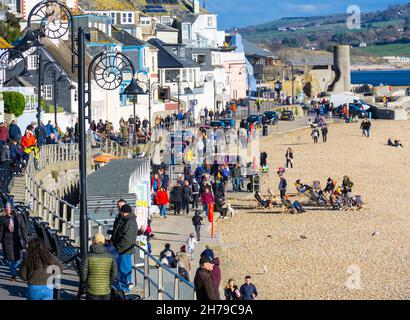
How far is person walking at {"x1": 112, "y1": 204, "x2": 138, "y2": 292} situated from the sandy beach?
30.4ft

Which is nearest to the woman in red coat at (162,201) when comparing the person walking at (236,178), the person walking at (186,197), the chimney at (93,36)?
the person walking at (186,197)

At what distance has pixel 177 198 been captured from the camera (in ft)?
102

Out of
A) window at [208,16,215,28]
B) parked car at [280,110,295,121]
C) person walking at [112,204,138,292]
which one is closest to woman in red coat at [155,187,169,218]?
person walking at [112,204,138,292]

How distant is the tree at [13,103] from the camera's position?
35.8 meters

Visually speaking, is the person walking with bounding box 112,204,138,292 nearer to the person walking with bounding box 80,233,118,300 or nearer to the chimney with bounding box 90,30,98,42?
the person walking with bounding box 80,233,118,300

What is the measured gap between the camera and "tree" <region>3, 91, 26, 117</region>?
3575 centimetres

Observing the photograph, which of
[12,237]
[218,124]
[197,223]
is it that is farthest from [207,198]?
[218,124]

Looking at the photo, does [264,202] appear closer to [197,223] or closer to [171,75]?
[197,223]

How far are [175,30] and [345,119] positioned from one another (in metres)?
15.8

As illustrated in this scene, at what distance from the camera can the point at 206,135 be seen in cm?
4819

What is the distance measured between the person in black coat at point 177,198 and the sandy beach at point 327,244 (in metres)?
1.49

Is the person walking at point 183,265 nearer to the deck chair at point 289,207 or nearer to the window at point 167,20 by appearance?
the deck chair at point 289,207

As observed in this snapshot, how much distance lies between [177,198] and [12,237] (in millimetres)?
16709

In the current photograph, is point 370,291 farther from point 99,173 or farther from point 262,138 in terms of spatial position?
point 262,138
